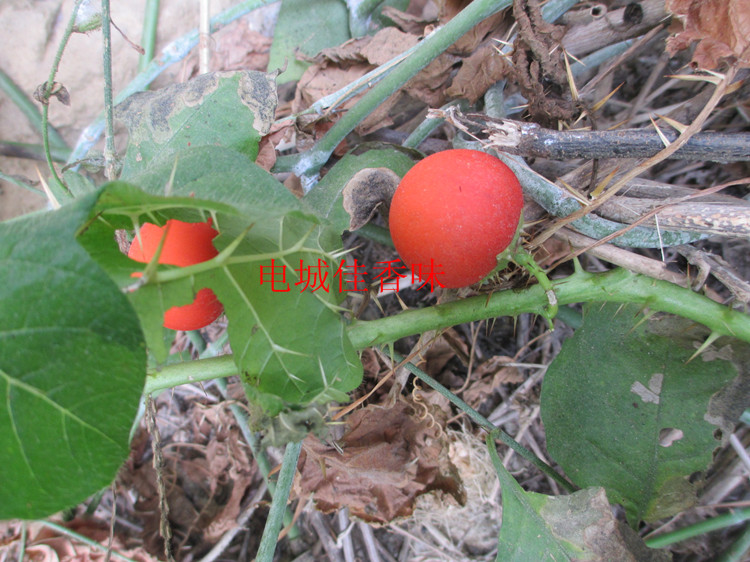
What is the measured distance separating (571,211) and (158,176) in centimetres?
72

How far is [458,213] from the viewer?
792mm

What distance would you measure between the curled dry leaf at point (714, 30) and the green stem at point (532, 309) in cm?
39

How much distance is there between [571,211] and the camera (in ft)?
3.17

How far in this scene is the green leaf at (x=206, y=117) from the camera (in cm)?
100

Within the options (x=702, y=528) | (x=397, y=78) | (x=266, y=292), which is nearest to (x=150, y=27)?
(x=397, y=78)

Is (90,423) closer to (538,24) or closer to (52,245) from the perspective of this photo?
(52,245)

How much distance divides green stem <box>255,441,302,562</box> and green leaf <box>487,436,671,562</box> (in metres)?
0.41

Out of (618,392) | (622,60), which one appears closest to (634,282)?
(618,392)

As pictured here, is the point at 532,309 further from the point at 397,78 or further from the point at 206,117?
the point at 206,117

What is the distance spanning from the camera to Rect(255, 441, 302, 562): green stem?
0.98 meters

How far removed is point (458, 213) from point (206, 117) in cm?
56

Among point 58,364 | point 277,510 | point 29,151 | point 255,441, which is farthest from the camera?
point 29,151

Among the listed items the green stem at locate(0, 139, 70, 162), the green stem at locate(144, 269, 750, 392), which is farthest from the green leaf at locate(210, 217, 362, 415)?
the green stem at locate(0, 139, 70, 162)

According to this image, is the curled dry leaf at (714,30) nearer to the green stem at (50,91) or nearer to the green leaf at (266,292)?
the green leaf at (266,292)
